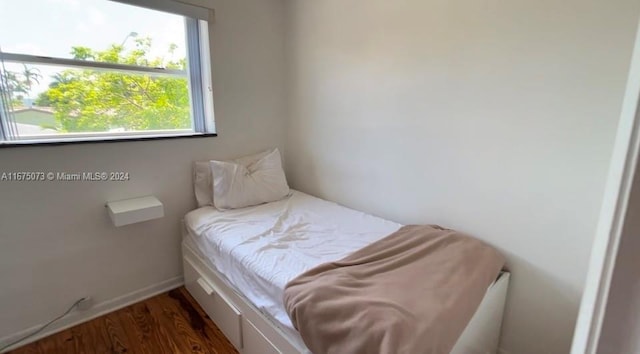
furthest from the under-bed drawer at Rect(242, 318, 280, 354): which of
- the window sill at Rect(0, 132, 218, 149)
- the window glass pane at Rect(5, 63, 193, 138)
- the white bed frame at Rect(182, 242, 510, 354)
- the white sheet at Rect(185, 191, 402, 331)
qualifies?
the window glass pane at Rect(5, 63, 193, 138)

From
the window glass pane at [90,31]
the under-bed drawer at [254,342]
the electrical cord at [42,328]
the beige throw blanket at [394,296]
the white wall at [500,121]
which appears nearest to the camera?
the beige throw blanket at [394,296]

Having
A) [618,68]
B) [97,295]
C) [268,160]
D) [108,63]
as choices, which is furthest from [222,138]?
[618,68]

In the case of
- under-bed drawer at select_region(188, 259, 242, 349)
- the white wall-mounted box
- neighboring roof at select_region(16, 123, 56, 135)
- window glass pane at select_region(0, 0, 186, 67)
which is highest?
window glass pane at select_region(0, 0, 186, 67)

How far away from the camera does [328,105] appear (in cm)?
228

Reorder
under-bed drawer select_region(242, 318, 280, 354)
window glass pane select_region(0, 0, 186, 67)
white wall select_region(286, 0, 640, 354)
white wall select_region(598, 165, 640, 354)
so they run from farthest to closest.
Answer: window glass pane select_region(0, 0, 186, 67) → under-bed drawer select_region(242, 318, 280, 354) → white wall select_region(286, 0, 640, 354) → white wall select_region(598, 165, 640, 354)

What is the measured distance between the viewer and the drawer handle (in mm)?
1753

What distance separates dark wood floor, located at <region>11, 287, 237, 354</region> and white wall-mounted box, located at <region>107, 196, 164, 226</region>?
659 millimetres

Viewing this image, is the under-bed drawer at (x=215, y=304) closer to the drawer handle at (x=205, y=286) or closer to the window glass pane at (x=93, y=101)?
the drawer handle at (x=205, y=286)

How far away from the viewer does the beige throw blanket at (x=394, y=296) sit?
3.14ft

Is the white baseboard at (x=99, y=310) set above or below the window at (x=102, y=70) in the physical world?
below

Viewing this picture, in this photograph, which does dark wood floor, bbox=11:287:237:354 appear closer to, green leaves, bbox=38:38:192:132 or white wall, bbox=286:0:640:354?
green leaves, bbox=38:38:192:132

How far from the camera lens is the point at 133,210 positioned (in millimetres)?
1761

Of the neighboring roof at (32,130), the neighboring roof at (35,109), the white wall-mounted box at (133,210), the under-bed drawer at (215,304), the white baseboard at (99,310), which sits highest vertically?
the neighboring roof at (35,109)

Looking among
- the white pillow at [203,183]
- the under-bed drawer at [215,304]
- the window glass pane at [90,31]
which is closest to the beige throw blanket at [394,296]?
the under-bed drawer at [215,304]
